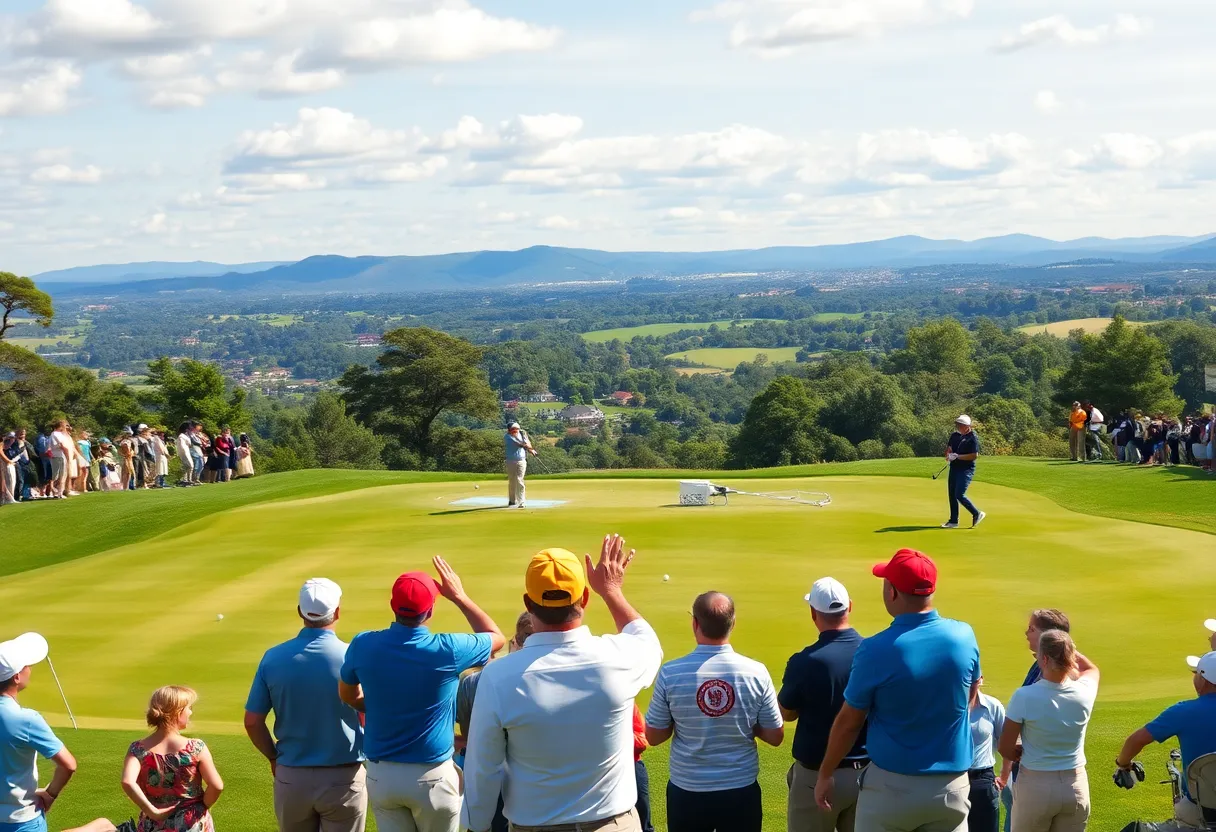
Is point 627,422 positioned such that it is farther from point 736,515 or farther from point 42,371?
point 736,515

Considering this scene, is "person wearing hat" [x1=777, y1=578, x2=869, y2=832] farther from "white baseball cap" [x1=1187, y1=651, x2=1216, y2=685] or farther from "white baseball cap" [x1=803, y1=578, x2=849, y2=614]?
"white baseball cap" [x1=1187, y1=651, x2=1216, y2=685]

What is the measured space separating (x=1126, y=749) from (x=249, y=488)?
2706cm

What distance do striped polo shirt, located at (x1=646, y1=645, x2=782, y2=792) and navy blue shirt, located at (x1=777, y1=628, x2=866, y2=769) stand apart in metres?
0.38

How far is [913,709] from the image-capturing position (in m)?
6.44

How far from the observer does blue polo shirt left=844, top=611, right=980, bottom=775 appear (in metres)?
6.41

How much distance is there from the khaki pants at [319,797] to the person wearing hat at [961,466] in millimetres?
15535

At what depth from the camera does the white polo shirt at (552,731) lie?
5422 millimetres

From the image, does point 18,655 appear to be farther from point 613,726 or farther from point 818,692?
point 818,692

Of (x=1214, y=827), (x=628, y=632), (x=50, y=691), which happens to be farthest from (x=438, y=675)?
(x=50, y=691)

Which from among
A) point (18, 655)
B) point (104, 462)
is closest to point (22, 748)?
point (18, 655)

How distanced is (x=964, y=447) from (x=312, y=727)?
1631cm

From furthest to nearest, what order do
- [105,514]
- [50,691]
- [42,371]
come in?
[42,371]
[105,514]
[50,691]

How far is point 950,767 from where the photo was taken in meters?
6.50

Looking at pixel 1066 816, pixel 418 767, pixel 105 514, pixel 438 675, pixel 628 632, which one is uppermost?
pixel 628 632
